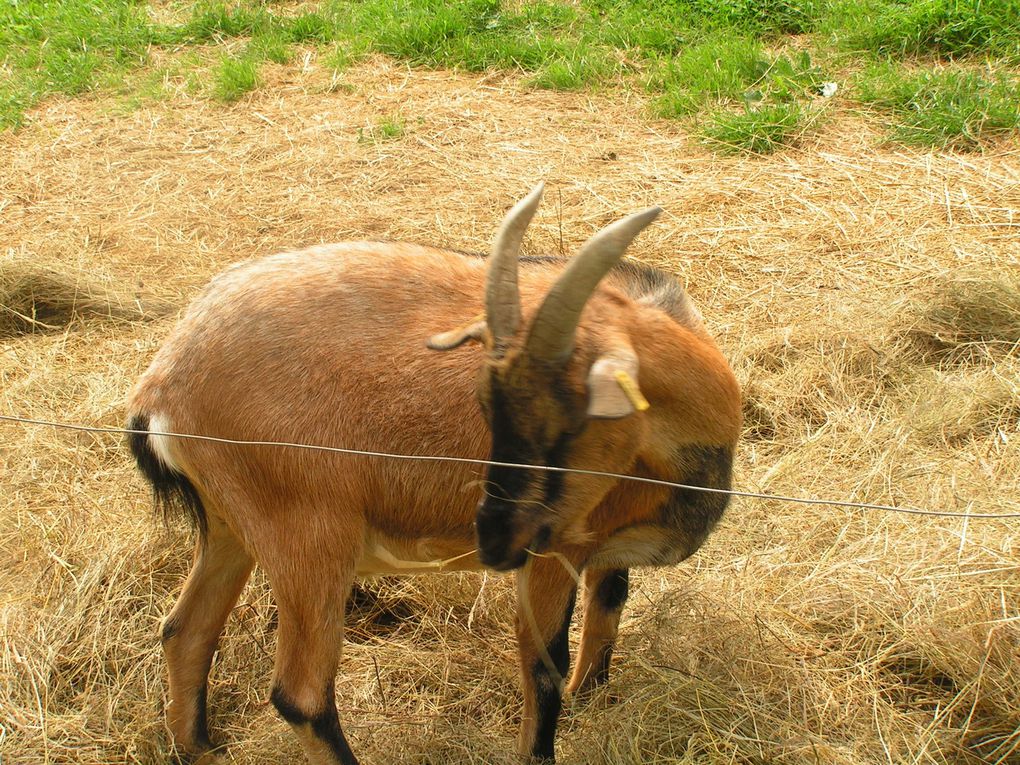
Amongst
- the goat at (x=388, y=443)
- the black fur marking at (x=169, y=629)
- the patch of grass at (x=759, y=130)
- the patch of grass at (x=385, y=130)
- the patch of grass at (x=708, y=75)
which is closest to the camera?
the goat at (x=388, y=443)

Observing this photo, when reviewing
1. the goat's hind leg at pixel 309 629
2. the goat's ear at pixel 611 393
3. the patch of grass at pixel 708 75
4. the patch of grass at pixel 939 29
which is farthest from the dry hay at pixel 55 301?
the patch of grass at pixel 939 29

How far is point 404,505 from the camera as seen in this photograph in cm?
331

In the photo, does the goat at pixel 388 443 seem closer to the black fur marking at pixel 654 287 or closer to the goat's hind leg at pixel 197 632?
the black fur marking at pixel 654 287

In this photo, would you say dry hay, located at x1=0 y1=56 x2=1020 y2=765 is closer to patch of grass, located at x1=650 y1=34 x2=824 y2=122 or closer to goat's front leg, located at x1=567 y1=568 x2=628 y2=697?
goat's front leg, located at x1=567 y1=568 x2=628 y2=697

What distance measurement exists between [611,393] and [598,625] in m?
1.44

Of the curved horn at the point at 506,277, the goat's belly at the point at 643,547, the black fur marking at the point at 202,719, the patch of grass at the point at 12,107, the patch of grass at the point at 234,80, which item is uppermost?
the curved horn at the point at 506,277

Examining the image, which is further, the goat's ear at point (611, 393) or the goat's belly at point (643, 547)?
the goat's belly at point (643, 547)

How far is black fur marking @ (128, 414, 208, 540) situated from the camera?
10.7 feet

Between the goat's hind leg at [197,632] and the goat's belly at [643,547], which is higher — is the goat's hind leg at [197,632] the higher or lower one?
the lower one

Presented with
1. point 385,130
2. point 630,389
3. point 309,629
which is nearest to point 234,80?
point 385,130

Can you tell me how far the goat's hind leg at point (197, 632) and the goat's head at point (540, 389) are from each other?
123cm

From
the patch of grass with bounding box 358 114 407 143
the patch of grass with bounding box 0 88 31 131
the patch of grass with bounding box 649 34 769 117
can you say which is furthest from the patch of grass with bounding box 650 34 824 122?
the patch of grass with bounding box 0 88 31 131

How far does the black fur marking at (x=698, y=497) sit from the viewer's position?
3355 mm

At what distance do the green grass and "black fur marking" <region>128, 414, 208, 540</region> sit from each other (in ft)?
16.0
